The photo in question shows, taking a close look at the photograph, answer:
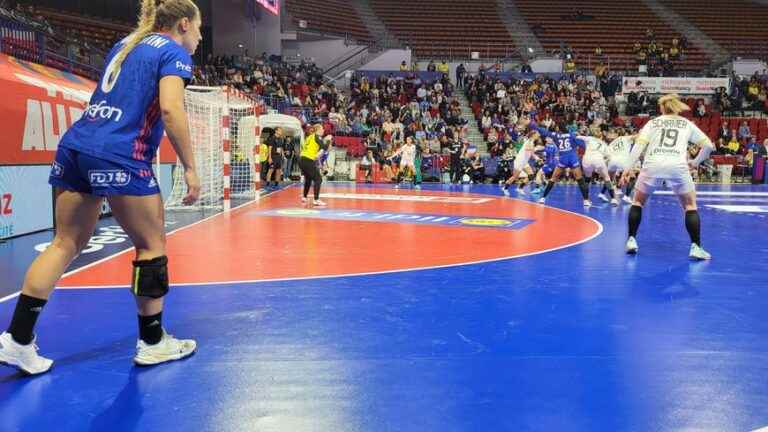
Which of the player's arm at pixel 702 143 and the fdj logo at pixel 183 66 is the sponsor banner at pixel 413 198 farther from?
the fdj logo at pixel 183 66

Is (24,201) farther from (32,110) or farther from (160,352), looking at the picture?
(160,352)

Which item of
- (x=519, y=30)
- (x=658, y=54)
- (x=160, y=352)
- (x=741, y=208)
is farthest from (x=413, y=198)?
(x=519, y=30)

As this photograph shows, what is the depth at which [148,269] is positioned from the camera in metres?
3.26

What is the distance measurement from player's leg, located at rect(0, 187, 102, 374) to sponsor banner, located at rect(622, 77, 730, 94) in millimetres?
30176

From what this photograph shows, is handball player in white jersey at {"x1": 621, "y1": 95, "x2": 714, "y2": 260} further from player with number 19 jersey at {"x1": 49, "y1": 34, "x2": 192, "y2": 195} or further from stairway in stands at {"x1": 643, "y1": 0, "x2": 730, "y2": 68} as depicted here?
stairway in stands at {"x1": 643, "y1": 0, "x2": 730, "y2": 68}

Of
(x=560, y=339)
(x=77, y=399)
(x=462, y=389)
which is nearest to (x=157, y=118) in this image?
(x=77, y=399)

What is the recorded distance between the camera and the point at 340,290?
519cm

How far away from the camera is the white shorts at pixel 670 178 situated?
6.84 metres

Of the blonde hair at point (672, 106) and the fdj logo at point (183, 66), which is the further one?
the blonde hair at point (672, 106)

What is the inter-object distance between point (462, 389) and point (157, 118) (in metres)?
1.99

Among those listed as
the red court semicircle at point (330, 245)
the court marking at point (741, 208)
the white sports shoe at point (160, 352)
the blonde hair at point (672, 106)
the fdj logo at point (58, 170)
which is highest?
the blonde hair at point (672, 106)

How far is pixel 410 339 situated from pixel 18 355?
2.05 meters

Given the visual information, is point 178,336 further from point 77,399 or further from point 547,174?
point 547,174

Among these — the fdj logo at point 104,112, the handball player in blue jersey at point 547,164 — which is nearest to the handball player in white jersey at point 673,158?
the fdj logo at point 104,112
